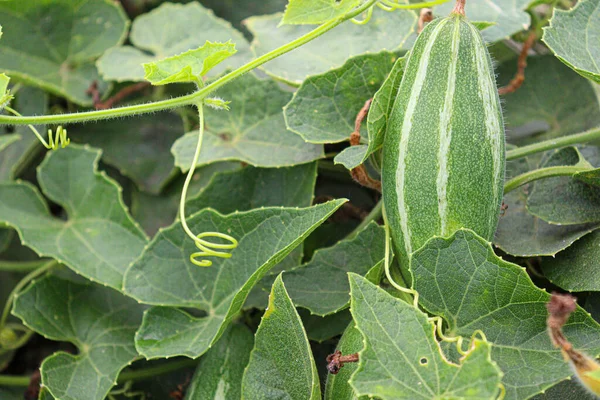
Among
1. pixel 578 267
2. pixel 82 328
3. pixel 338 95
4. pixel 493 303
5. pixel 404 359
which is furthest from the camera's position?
pixel 82 328

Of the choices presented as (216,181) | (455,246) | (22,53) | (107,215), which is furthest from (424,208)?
(22,53)

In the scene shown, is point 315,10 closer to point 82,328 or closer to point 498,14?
point 498,14

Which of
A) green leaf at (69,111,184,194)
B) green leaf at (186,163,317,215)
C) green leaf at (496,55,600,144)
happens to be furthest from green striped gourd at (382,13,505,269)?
green leaf at (69,111,184,194)

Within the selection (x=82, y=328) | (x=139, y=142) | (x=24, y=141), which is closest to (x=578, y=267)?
(x=82, y=328)

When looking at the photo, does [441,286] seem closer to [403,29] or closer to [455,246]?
[455,246]

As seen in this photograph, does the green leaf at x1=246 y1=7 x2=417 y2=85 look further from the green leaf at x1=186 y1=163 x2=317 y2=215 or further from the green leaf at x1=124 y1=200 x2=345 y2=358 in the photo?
the green leaf at x1=124 y1=200 x2=345 y2=358
